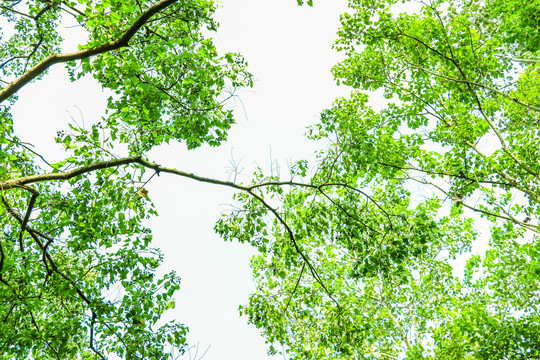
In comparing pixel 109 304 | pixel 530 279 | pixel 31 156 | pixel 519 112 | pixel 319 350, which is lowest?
pixel 109 304

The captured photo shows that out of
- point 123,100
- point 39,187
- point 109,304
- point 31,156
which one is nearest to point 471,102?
point 123,100

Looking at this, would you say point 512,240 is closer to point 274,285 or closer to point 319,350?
point 319,350

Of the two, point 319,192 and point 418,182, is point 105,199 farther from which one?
point 418,182

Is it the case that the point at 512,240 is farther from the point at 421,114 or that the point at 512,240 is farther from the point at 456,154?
the point at 421,114

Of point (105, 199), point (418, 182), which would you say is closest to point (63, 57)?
point (105, 199)

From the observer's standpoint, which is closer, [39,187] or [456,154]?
[39,187]

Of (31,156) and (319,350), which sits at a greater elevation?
(31,156)

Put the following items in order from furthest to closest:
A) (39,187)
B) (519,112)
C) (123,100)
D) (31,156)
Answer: (519,112), (31,156), (39,187), (123,100)

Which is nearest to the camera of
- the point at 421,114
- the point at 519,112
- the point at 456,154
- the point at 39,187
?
the point at 39,187

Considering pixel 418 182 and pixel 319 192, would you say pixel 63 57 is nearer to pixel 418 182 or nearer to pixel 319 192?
pixel 319 192

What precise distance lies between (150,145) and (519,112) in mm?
11323

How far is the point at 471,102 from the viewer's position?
30.2 feet

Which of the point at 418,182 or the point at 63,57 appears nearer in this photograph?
the point at 63,57

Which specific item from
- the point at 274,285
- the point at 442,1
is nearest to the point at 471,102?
the point at 442,1
